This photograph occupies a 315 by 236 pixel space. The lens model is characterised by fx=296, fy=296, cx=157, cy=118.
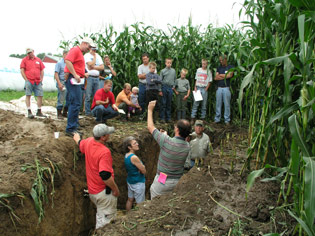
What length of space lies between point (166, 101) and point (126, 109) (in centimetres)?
122

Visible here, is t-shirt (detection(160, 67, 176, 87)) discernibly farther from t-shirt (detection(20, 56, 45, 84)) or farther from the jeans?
t-shirt (detection(20, 56, 45, 84))

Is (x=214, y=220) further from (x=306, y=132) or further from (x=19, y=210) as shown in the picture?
(x=19, y=210)

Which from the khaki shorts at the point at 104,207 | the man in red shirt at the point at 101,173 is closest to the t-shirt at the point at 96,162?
the man in red shirt at the point at 101,173

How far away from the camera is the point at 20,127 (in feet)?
20.9

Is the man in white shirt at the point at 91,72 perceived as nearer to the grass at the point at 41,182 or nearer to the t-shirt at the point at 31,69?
the t-shirt at the point at 31,69

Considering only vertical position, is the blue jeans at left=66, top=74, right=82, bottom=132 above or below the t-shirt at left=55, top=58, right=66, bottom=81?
below

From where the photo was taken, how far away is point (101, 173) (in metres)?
4.63

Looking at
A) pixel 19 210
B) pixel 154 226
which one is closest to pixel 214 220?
pixel 154 226

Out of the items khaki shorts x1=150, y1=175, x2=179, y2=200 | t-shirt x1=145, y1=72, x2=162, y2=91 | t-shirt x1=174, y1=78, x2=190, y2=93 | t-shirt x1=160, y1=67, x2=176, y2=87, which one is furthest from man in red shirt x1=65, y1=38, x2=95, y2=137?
t-shirt x1=174, y1=78, x2=190, y2=93

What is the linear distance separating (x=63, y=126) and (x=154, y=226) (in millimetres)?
4272

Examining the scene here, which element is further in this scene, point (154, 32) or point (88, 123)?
point (154, 32)

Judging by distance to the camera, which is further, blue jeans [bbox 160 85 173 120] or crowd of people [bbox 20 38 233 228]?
blue jeans [bbox 160 85 173 120]

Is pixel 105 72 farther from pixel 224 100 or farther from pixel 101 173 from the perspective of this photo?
pixel 101 173

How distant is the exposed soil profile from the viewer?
126 inches
